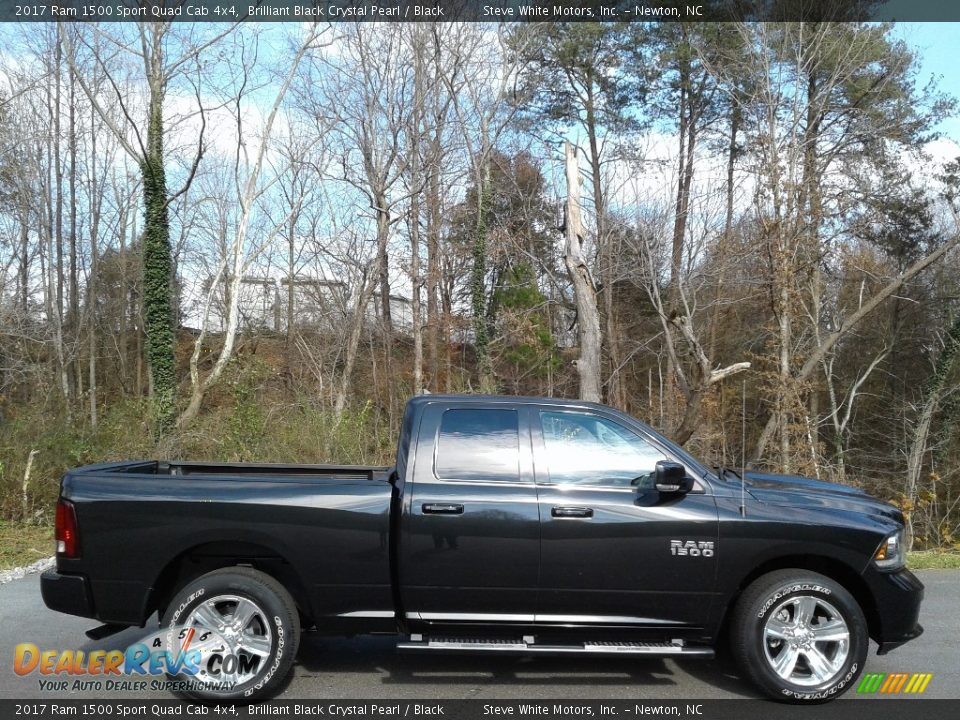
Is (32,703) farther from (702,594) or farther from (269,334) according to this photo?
(269,334)

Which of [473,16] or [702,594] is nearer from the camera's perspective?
[702,594]

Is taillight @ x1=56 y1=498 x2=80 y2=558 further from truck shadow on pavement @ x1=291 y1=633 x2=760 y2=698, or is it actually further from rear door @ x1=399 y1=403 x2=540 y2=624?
rear door @ x1=399 y1=403 x2=540 y2=624

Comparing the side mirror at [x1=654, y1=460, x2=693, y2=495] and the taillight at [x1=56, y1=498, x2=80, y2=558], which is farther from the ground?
the side mirror at [x1=654, y1=460, x2=693, y2=495]

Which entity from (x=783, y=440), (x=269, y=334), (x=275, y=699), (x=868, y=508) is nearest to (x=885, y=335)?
(x=783, y=440)

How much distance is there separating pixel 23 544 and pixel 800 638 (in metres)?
9.68

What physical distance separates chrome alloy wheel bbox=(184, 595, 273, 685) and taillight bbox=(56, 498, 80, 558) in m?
0.83

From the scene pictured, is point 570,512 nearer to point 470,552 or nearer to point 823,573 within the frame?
point 470,552

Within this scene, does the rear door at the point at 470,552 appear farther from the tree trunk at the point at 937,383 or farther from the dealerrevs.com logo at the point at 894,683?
the tree trunk at the point at 937,383

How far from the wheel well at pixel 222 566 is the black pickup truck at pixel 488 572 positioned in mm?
37

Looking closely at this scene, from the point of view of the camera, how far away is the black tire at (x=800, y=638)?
4.92 meters

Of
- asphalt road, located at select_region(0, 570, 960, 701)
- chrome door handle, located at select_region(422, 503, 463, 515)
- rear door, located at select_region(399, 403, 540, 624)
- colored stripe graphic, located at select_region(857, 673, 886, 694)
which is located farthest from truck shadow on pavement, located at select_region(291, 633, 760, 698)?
chrome door handle, located at select_region(422, 503, 463, 515)

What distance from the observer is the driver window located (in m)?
5.13

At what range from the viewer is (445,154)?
87.5 ft

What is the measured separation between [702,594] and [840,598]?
2.71 feet
